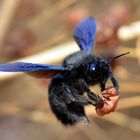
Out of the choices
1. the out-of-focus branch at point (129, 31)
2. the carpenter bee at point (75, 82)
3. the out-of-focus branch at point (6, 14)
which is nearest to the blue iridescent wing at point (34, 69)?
the carpenter bee at point (75, 82)

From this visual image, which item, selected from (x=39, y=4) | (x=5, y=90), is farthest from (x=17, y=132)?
(x=39, y=4)

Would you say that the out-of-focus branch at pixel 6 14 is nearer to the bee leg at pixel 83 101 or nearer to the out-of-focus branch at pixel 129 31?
the out-of-focus branch at pixel 129 31

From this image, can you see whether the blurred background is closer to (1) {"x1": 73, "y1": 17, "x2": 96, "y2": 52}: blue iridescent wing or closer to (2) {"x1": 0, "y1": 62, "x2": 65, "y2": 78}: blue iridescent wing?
(1) {"x1": 73, "y1": 17, "x2": 96, "y2": 52}: blue iridescent wing

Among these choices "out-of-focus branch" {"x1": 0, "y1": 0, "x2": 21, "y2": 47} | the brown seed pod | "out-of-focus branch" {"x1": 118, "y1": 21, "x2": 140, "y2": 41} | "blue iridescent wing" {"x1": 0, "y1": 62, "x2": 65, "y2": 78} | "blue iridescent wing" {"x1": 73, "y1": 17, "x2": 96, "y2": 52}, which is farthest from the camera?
"out-of-focus branch" {"x1": 0, "y1": 0, "x2": 21, "y2": 47}

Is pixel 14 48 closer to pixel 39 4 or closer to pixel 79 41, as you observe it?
pixel 39 4

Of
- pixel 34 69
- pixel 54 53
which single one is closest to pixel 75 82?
pixel 34 69

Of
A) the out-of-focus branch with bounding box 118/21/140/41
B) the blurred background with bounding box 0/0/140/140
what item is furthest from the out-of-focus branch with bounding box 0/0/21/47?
the out-of-focus branch with bounding box 118/21/140/41

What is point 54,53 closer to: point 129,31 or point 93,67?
point 129,31
